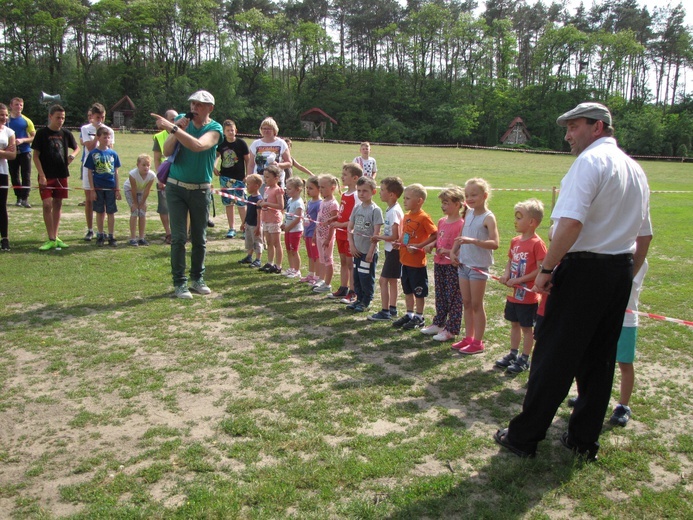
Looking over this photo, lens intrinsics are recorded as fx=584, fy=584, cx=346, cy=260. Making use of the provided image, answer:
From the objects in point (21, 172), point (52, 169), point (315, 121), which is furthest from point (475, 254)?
point (315, 121)

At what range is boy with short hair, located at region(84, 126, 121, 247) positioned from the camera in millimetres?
10023

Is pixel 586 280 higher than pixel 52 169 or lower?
lower

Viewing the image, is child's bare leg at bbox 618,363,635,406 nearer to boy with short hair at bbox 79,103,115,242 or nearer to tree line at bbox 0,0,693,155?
boy with short hair at bbox 79,103,115,242

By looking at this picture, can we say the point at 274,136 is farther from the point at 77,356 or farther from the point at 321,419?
the point at 321,419

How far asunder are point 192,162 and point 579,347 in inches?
207

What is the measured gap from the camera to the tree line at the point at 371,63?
73875mm

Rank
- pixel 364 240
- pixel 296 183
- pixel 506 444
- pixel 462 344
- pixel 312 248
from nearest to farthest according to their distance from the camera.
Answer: pixel 506 444 → pixel 462 344 → pixel 364 240 → pixel 312 248 → pixel 296 183

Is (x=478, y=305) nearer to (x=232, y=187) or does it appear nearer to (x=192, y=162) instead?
(x=192, y=162)

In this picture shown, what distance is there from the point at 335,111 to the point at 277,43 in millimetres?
18962

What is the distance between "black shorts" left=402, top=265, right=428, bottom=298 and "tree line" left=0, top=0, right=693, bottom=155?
214ft

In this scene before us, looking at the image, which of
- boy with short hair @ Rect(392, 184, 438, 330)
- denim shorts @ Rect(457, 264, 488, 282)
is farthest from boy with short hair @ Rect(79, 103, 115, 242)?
denim shorts @ Rect(457, 264, 488, 282)

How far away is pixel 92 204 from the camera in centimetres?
1038

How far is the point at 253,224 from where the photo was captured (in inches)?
365

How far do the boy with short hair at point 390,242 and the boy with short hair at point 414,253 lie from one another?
0.13m
